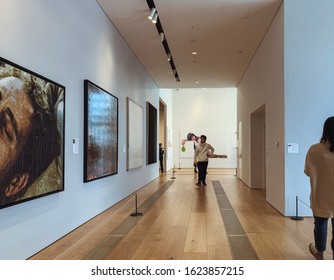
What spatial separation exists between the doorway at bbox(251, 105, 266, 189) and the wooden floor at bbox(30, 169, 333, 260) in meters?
2.58

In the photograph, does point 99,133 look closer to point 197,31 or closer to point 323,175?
point 197,31

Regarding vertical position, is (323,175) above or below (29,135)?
below

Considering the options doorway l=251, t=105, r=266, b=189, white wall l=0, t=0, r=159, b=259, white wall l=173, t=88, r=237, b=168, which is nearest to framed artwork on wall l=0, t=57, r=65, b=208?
white wall l=0, t=0, r=159, b=259

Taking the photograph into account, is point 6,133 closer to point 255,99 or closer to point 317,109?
point 317,109

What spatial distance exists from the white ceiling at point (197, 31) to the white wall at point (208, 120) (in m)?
9.18

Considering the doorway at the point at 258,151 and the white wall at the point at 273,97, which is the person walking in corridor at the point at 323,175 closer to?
the white wall at the point at 273,97

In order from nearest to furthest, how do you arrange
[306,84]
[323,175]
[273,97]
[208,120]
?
[323,175], [306,84], [273,97], [208,120]

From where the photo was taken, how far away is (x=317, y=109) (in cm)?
525

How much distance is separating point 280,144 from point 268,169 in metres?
1.24

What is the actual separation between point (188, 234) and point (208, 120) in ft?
51.1

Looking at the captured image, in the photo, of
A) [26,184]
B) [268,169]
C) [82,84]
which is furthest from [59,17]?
[268,169]

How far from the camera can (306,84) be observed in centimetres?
526

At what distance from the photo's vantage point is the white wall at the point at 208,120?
1908 cm

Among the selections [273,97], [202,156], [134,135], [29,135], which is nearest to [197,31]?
[273,97]
